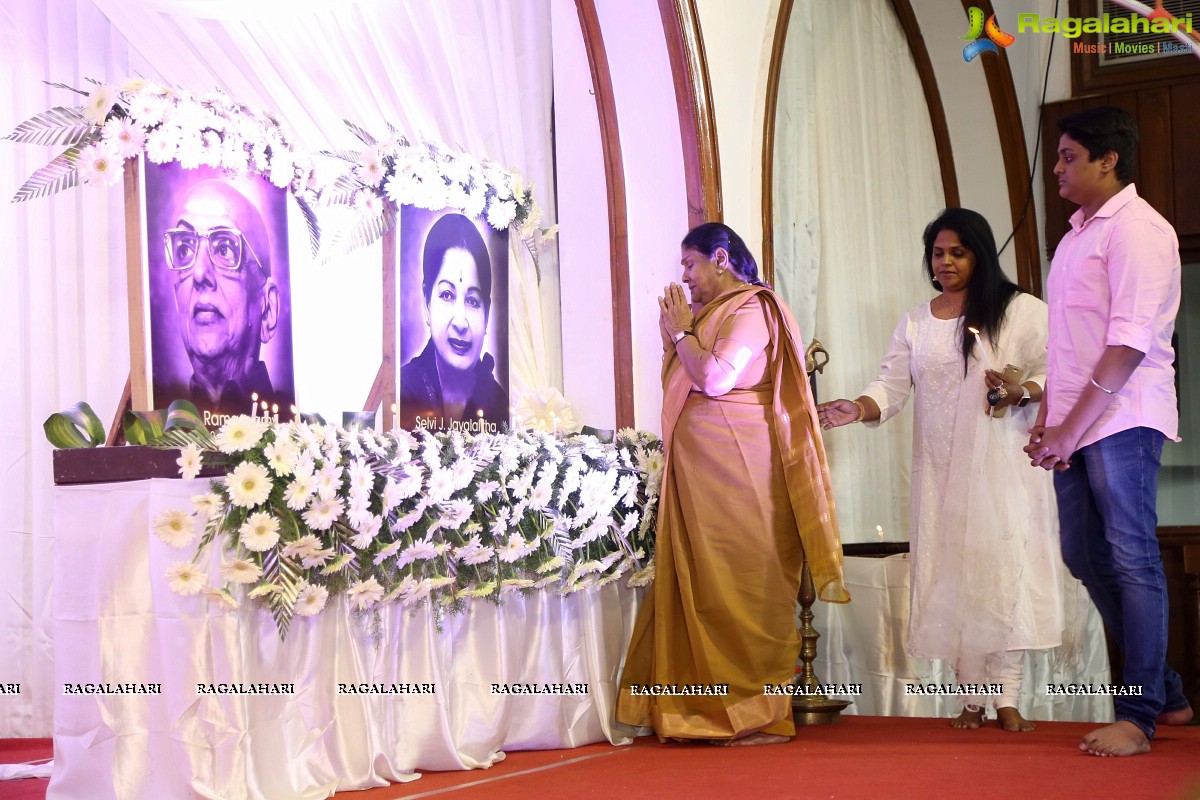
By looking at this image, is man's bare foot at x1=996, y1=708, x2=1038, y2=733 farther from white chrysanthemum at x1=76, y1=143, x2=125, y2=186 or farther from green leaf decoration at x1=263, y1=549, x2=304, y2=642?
white chrysanthemum at x1=76, y1=143, x2=125, y2=186

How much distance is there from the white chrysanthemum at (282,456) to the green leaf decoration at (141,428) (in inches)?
11.6

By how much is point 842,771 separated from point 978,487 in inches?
46.2

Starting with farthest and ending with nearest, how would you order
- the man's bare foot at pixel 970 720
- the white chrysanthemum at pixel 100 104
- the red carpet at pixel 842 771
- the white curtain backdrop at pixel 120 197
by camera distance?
the white curtain backdrop at pixel 120 197, the man's bare foot at pixel 970 720, the white chrysanthemum at pixel 100 104, the red carpet at pixel 842 771

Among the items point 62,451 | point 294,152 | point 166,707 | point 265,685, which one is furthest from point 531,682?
point 294,152

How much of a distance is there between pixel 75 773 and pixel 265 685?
41 centimetres

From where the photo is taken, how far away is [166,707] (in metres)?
2.51

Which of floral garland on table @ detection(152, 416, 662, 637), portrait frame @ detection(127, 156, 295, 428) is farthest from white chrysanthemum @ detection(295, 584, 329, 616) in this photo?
portrait frame @ detection(127, 156, 295, 428)

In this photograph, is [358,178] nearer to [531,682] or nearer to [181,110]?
[181,110]

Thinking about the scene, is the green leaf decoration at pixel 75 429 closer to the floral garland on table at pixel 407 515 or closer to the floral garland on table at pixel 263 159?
the floral garland on table at pixel 407 515

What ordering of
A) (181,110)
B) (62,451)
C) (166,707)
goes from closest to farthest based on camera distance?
(166,707) < (62,451) < (181,110)

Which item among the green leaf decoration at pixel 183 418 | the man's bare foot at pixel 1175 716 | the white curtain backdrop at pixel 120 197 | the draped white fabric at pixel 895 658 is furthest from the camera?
the draped white fabric at pixel 895 658

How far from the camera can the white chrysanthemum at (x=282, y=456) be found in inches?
105

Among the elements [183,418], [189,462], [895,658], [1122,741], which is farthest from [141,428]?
[895,658]

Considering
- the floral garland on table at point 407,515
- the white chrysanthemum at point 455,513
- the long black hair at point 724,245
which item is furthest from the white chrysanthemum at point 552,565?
the long black hair at point 724,245
